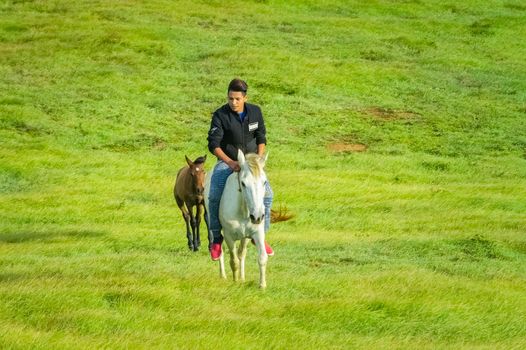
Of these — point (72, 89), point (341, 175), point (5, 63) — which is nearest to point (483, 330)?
point (341, 175)

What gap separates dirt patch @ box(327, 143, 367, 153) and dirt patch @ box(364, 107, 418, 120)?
587cm

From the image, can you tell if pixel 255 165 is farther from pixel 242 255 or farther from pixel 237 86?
pixel 242 255

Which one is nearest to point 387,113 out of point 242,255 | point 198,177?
point 198,177

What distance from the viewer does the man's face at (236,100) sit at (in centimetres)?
1606

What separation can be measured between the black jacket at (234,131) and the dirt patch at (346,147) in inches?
1079

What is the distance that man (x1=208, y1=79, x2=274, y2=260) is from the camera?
53.4 ft

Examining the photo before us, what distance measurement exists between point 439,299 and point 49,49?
1879 inches

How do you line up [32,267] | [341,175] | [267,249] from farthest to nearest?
[341,175] → [32,267] → [267,249]

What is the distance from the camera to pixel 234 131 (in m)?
16.4

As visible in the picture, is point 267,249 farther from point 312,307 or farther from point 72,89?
point 72,89

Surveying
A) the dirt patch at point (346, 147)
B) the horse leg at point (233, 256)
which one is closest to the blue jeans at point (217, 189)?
the horse leg at point (233, 256)

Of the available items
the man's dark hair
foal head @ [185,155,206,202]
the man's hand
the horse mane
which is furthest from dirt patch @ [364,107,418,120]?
the horse mane

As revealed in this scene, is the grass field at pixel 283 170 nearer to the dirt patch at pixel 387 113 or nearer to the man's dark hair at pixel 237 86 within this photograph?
the dirt patch at pixel 387 113

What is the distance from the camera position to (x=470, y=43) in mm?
70812
